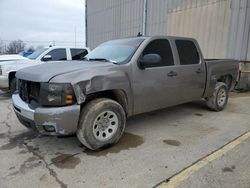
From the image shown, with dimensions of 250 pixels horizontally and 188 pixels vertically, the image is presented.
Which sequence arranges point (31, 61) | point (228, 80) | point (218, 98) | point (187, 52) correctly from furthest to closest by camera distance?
point (31, 61), point (228, 80), point (218, 98), point (187, 52)

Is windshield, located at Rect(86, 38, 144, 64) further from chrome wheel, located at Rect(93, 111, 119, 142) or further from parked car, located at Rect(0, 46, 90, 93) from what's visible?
parked car, located at Rect(0, 46, 90, 93)

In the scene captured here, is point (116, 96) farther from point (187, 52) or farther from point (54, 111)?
point (187, 52)

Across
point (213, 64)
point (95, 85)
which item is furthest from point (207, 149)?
point (213, 64)

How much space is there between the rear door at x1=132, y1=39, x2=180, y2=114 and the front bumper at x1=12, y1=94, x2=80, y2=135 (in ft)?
3.99

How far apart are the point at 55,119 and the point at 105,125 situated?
84cm

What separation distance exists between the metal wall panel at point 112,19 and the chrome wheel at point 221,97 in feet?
30.4

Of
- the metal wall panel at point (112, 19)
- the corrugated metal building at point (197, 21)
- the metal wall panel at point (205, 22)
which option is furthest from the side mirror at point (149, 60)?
the metal wall panel at point (112, 19)

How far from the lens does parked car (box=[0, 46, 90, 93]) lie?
7.71 m

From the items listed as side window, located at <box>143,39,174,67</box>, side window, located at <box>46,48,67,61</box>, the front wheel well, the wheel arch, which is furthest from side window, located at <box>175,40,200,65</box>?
side window, located at <box>46,48,67,61</box>

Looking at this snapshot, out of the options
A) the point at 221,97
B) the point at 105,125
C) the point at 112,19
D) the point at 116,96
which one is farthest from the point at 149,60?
the point at 112,19

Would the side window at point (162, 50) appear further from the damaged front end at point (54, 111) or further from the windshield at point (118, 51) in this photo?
the damaged front end at point (54, 111)

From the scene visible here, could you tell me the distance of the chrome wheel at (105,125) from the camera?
11.8ft

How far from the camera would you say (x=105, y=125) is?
3725 millimetres

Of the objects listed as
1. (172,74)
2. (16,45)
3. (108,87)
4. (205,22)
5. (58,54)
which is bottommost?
(108,87)
